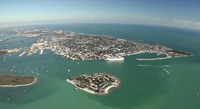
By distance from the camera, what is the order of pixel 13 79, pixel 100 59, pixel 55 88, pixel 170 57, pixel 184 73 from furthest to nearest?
pixel 170 57 < pixel 100 59 < pixel 184 73 < pixel 13 79 < pixel 55 88

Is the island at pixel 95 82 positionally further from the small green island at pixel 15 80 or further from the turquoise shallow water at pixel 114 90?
the small green island at pixel 15 80

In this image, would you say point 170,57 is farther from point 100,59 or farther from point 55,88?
point 55,88

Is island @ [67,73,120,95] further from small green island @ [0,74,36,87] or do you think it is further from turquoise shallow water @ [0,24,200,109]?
small green island @ [0,74,36,87]

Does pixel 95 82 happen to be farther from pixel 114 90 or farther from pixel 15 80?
pixel 15 80

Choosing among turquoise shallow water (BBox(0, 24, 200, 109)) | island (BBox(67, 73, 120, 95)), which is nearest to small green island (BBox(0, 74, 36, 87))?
turquoise shallow water (BBox(0, 24, 200, 109))

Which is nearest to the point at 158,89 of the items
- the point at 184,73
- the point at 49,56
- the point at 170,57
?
the point at 184,73

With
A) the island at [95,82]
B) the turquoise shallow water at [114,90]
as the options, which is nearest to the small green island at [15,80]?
the turquoise shallow water at [114,90]

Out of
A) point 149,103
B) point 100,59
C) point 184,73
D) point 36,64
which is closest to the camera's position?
point 149,103
